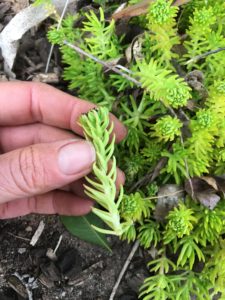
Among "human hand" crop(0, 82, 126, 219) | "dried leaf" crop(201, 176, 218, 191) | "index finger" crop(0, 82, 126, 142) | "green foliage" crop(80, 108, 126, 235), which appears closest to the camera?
"green foliage" crop(80, 108, 126, 235)

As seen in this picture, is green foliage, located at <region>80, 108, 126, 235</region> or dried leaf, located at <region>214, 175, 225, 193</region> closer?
green foliage, located at <region>80, 108, 126, 235</region>

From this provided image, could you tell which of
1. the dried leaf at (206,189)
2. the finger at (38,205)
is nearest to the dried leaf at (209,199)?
the dried leaf at (206,189)

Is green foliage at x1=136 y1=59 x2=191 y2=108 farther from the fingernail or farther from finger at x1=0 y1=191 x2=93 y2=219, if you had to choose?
finger at x1=0 y1=191 x2=93 y2=219

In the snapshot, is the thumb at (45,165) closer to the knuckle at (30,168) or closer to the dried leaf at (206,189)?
the knuckle at (30,168)

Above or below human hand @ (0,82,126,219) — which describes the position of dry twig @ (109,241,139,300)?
below

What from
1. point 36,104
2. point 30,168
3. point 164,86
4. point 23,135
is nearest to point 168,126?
point 164,86

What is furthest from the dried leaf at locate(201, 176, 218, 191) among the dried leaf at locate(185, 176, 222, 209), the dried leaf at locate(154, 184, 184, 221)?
the dried leaf at locate(154, 184, 184, 221)

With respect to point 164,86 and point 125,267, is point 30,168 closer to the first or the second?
point 164,86
